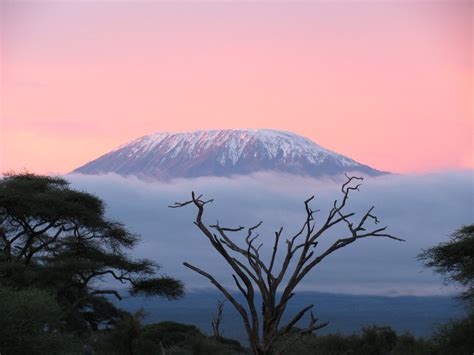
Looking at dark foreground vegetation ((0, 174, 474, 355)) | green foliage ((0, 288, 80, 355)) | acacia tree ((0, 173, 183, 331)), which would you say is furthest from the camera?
acacia tree ((0, 173, 183, 331))

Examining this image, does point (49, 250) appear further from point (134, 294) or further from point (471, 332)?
point (471, 332)

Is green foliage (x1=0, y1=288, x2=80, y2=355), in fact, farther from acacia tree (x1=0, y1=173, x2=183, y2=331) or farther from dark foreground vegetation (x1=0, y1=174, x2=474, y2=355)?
acacia tree (x1=0, y1=173, x2=183, y2=331)

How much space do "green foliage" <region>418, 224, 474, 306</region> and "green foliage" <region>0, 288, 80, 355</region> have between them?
18436 millimetres

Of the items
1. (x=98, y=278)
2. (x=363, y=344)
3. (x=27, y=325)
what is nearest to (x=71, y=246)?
(x=98, y=278)

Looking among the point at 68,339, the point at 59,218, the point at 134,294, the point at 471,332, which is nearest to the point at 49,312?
the point at 68,339

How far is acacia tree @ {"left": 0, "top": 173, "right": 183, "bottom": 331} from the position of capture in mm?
45156

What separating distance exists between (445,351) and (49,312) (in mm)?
15119

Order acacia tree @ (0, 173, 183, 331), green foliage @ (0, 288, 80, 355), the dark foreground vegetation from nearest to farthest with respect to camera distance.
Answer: green foliage @ (0, 288, 80, 355)
the dark foreground vegetation
acacia tree @ (0, 173, 183, 331)

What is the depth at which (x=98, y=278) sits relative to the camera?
48.9 meters

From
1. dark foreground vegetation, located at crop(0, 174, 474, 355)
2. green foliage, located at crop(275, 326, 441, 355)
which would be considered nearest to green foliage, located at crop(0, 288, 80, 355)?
dark foreground vegetation, located at crop(0, 174, 474, 355)

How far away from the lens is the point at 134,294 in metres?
50.1

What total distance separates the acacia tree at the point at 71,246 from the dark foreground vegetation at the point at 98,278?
0.17ft

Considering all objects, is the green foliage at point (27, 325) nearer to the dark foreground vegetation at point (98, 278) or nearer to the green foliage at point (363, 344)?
the dark foreground vegetation at point (98, 278)

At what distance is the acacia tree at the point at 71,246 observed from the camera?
45.2m
